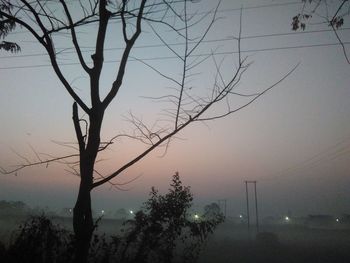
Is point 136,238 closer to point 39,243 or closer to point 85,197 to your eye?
point 39,243

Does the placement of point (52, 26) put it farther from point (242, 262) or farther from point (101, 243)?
point (242, 262)

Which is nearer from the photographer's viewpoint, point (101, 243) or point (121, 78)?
point (121, 78)

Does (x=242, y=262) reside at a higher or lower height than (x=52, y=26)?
lower

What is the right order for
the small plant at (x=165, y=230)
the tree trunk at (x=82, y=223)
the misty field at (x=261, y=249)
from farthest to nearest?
the misty field at (x=261, y=249) → the small plant at (x=165, y=230) → the tree trunk at (x=82, y=223)

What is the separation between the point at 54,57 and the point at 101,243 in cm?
442

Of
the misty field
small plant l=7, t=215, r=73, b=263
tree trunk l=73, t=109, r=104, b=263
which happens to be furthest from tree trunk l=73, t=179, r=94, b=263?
the misty field

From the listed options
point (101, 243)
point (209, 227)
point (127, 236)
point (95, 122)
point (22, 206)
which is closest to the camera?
point (95, 122)

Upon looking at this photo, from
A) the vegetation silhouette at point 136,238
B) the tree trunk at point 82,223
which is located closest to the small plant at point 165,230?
the vegetation silhouette at point 136,238

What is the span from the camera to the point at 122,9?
16.5 feet

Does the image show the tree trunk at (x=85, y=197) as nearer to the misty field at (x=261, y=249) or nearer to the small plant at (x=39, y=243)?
the small plant at (x=39, y=243)

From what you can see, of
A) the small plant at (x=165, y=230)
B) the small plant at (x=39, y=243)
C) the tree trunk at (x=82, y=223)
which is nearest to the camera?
the tree trunk at (x=82, y=223)

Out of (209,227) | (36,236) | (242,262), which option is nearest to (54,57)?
(36,236)

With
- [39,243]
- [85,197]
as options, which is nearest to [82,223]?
[85,197]

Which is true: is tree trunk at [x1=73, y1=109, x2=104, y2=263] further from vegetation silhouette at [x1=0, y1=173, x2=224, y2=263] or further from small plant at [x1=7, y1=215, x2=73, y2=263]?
small plant at [x1=7, y1=215, x2=73, y2=263]
